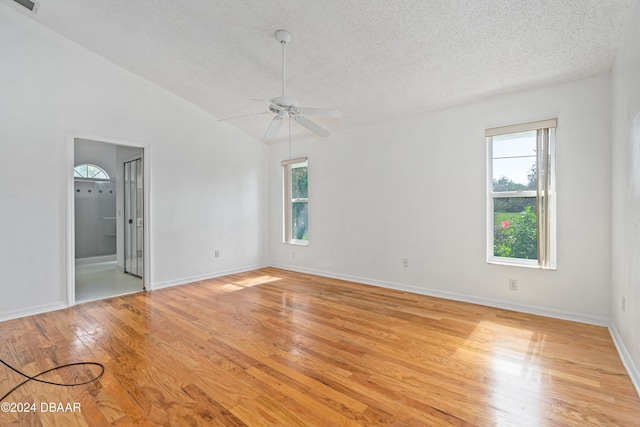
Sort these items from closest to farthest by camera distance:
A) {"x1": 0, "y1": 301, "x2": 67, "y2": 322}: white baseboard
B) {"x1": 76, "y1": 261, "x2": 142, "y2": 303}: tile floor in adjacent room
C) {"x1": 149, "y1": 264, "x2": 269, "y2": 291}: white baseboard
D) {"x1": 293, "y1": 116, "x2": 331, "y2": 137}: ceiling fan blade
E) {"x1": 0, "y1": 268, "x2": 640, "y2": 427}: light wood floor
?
{"x1": 0, "y1": 268, "x2": 640, "y2": 427}: light wood floor
{"x1": 293, "y1": 116, "x2": 331, "y2": 137}: ceiling fan blade
{"x1": 0, "y1": 301, "x2": 67, "y2": 322}: white baseboard
{"x1": 76, "y1": 261, "x2": 142, "y2": 303}: tile floor in adjacent room
{"x1": 149, "y1": 264, "x2": 269, "y2": 291}: white baseboard

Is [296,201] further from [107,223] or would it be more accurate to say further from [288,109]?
[107,223]

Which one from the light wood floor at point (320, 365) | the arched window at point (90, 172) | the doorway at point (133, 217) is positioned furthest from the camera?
the arched window at point (90, 172)

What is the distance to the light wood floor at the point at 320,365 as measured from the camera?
69.2 inches

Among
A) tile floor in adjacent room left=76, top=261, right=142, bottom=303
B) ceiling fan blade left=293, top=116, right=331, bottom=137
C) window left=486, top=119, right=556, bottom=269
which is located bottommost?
tile floor in adjacent room left=76, top=261, right=142, bottom=303

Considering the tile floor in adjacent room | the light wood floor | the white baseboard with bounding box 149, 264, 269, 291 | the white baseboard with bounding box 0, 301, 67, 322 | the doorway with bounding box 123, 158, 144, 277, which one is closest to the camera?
the light wood floor

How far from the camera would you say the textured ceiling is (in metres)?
2.49

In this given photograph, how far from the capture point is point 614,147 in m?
2.83

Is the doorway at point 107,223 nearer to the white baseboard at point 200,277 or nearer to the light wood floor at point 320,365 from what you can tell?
the white baseboard at point 200,277

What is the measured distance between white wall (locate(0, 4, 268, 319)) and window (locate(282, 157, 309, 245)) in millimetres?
865

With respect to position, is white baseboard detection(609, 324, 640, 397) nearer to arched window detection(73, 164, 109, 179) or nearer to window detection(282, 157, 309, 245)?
window detection(282, 157, 309, 245)

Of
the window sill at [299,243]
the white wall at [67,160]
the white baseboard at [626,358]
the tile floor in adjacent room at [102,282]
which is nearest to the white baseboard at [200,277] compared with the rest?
the white wall at [67,160]

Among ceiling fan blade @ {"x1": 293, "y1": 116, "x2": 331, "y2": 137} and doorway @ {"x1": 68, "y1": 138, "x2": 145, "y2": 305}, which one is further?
doorway @ {"x1": 68, "y1": 138, "x2": 145, "y2": 305}

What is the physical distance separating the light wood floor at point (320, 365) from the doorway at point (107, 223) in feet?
4.16

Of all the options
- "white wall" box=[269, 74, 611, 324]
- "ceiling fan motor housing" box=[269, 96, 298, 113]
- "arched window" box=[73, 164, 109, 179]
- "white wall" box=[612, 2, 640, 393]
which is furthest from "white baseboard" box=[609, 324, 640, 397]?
"arched window" box=[73, 164, 109, 179]
